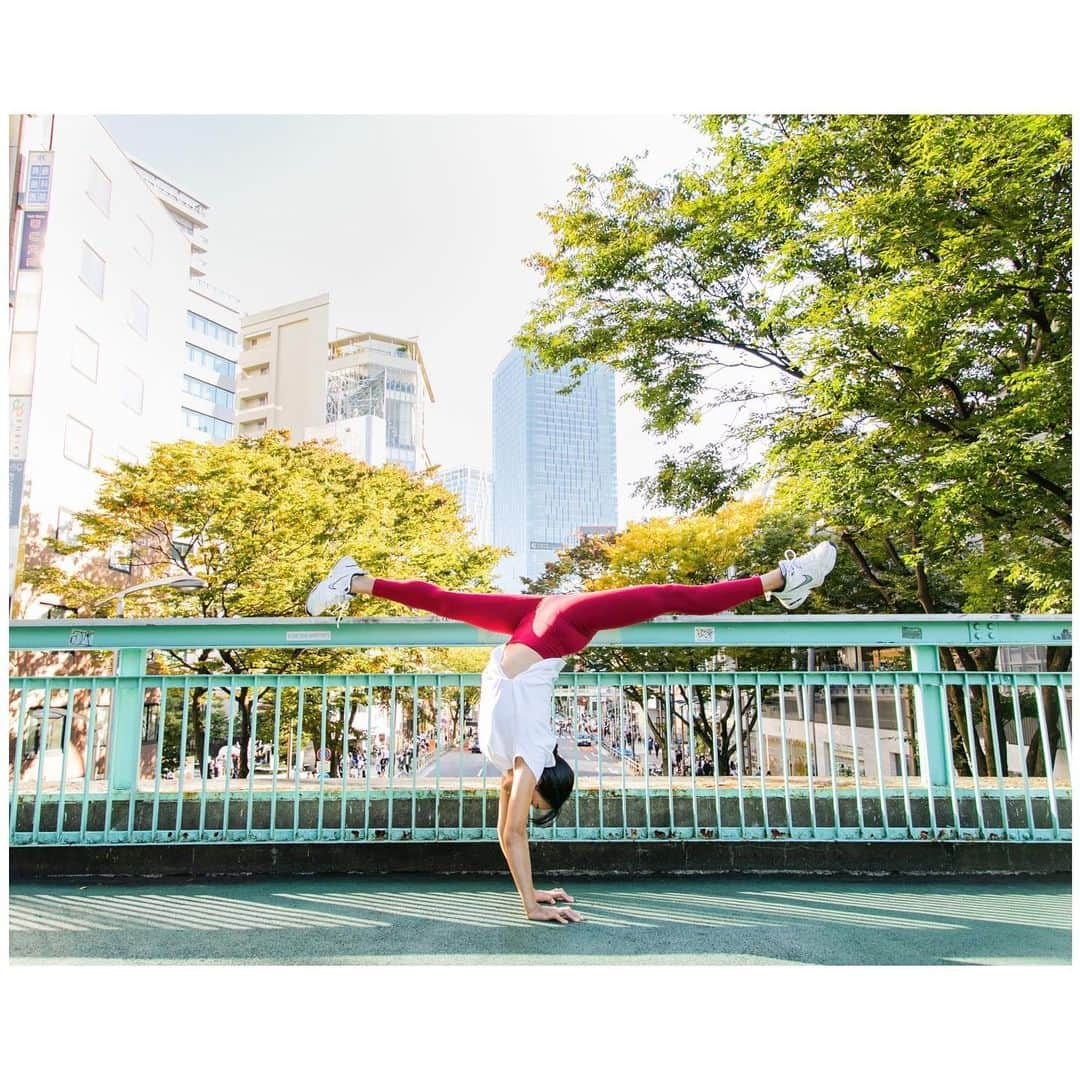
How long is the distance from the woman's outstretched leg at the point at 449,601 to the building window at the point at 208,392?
36809 millimetres

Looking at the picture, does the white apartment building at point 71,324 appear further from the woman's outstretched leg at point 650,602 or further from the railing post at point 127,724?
the woman's outstretched leg at point 650,602

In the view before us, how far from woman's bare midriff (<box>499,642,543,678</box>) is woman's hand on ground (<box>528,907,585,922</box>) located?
786mm

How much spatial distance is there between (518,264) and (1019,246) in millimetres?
6341

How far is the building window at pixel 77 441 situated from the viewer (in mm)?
20344

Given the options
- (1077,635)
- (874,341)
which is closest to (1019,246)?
(874,341)

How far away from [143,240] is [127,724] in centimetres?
2578

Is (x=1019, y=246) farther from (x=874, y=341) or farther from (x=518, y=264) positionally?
(x=518, y=264)

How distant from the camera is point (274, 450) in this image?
16344 millimetres

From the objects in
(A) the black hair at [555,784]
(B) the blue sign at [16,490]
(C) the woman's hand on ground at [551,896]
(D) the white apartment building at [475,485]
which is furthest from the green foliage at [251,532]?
(D) the white apartment building at [475,485]

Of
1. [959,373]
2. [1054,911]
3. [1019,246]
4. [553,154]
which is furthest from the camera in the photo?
[959,373]

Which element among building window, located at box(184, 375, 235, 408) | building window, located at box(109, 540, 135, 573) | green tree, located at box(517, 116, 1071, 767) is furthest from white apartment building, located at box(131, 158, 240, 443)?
green tree, located at box(517, 116, 1071, 767)

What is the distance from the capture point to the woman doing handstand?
2.61 meters

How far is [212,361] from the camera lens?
36500mm

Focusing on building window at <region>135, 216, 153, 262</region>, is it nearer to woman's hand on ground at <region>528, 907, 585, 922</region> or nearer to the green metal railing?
the green metal railing
